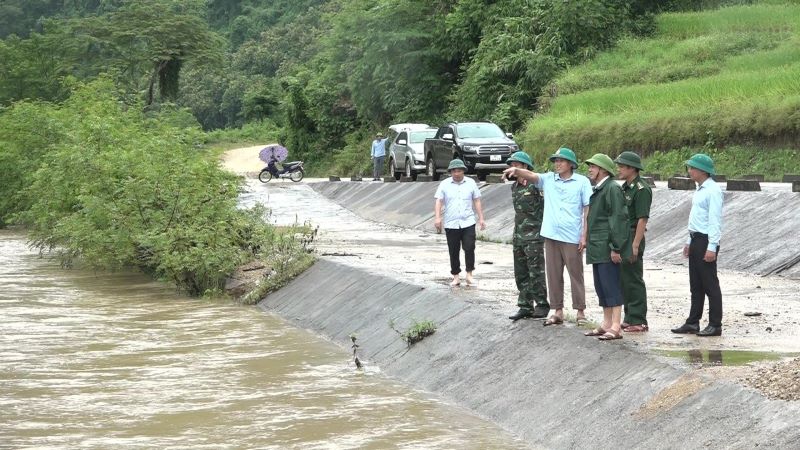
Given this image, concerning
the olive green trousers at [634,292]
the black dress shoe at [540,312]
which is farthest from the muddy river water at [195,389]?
the olive green trousers at [634,292]

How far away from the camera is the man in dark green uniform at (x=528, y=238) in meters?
12.0

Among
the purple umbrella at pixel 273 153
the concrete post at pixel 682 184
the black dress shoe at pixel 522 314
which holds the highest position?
the purple umbrella at pixel 273 153

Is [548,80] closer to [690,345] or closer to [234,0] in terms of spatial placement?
[690,345]

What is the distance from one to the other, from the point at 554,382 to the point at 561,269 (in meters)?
1.23

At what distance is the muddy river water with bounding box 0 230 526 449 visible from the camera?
10664mm

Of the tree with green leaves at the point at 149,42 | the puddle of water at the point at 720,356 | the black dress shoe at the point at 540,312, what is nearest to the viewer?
the puddle of water at the point at 720,356

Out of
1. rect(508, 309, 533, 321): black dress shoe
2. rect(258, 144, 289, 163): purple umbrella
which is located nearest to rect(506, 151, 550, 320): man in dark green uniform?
rect(508, 309, 533, 321): black dress shoe

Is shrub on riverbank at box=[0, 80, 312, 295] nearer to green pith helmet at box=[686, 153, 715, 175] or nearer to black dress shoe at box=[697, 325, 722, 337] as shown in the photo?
black dress shoe at box=[697, 325, 722, 337]

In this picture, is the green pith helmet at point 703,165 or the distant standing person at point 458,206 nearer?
the green pith helmet at point 703,165

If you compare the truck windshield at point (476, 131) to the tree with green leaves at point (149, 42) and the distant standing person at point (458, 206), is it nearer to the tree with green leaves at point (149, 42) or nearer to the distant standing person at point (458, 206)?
the distant standing person at point (458, 206)

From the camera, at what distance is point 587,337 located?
36.3 ft

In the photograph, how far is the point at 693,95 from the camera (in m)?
32.5

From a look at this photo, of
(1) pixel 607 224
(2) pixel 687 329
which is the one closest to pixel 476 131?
(2) pixel 687 329

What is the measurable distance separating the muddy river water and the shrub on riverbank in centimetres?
134
